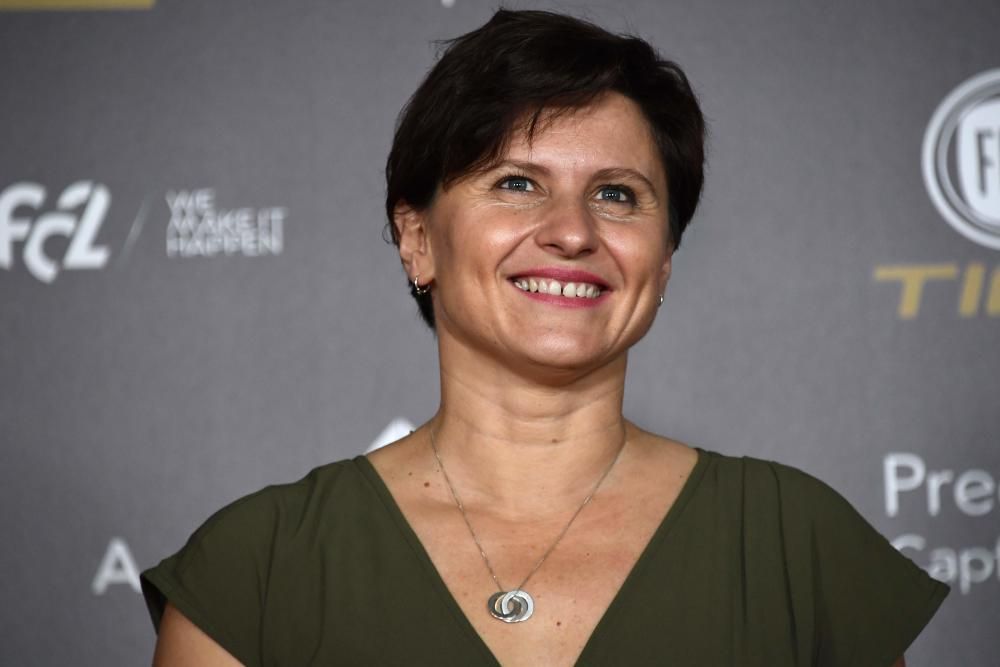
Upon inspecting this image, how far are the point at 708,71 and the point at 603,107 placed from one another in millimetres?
1176

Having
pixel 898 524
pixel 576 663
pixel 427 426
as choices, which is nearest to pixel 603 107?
pixel 427 426

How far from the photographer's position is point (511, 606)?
5.08ft

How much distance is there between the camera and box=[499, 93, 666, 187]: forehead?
1.59 meters

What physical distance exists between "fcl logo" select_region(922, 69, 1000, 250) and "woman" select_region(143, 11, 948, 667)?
1146 mm

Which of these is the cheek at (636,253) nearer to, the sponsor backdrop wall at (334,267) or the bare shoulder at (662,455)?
the bare shoulder at (662,455)

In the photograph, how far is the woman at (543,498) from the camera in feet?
5.06

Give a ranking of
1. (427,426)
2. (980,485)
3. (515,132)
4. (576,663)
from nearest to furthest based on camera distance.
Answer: (576,663)
(515,132)
(427,426)
(980,485)

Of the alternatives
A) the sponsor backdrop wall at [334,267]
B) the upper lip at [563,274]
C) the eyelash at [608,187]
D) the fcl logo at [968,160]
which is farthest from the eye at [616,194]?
the fcl logo at [968,160]

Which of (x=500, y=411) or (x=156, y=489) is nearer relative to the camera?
(x=500, y=411)

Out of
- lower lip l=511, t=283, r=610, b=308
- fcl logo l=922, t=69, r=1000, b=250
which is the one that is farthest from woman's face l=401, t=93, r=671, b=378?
fcl logo l=922, t=69, r=1000, b=250

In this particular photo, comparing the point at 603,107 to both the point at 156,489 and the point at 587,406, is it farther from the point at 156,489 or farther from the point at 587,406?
the point at 156,489

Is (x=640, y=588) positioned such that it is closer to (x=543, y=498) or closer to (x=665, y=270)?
(x=543, y=498)

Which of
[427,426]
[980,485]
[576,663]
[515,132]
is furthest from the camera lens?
[980,485]

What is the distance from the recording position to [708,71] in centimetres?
274
